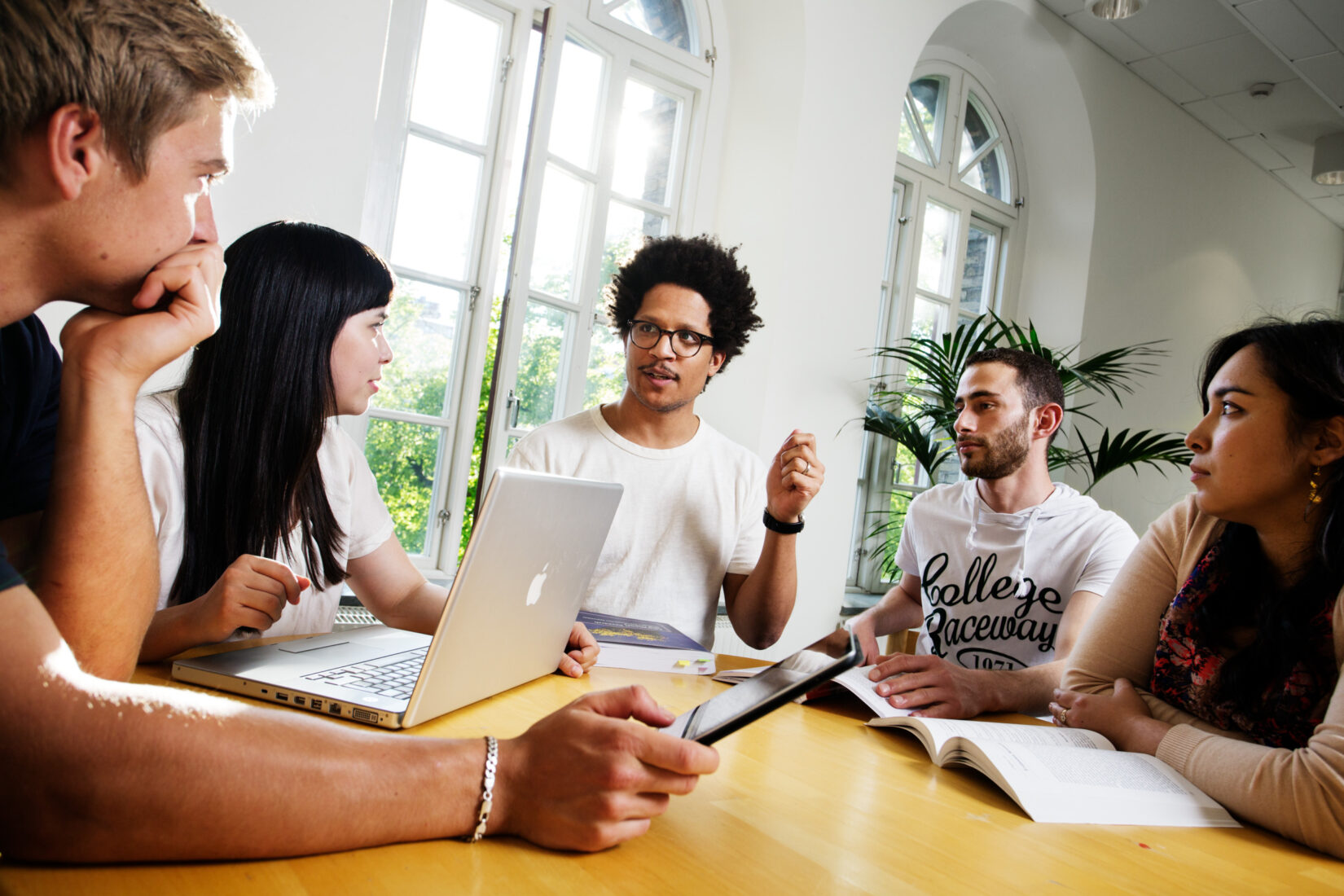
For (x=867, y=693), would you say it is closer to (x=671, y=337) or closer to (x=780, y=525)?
(x=780, y=525)

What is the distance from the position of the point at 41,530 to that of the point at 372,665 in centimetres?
40

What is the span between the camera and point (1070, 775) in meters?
1.04

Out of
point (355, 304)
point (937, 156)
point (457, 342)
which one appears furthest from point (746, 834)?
point (937, 156)

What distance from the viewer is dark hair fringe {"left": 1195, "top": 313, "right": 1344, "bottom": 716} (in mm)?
1228

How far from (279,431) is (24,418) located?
13.5 inches

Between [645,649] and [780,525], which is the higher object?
[780,525]

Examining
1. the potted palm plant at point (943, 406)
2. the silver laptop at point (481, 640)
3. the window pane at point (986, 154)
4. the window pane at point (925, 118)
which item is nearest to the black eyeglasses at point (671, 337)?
the silver laptop at point (481, 640)

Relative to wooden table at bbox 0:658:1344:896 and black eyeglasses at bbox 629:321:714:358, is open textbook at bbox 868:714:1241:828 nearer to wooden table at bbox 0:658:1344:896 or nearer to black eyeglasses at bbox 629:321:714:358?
wooden table at bbox 0:658:1344:896

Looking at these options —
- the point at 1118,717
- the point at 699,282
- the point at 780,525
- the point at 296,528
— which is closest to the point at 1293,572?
the point at 1118,717

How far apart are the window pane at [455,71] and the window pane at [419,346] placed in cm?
54

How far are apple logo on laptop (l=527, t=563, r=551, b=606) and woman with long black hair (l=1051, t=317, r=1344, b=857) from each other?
863 mm

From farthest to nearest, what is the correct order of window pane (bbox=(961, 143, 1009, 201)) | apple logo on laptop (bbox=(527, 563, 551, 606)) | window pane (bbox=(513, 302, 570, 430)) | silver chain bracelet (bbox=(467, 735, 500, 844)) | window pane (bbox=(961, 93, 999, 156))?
window pane (bbox=(961, 143, 1009, 201)) < window pane (bbox=(961, 93, 999, 156)) < window pane (bbox=(513, 302, 570, 430)) < apple logo on laptop (bbox=(527, 563, 551, 606)) < silver chain bracelet (bbox=(467, 735, 500, 844))

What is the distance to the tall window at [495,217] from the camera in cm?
277

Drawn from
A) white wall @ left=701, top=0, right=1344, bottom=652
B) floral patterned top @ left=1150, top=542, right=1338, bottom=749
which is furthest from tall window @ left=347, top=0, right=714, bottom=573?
floral patterned top @ left=1150, top=542, right=1338, bottom=749
